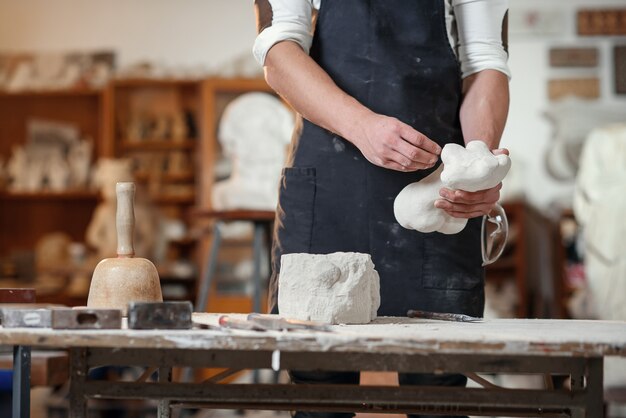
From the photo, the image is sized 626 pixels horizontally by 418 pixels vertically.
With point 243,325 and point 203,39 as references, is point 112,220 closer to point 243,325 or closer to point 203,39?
point 203,39

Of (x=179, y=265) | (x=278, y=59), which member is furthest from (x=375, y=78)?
(x=179, y=265)

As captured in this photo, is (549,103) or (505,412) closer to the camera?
(505,412)

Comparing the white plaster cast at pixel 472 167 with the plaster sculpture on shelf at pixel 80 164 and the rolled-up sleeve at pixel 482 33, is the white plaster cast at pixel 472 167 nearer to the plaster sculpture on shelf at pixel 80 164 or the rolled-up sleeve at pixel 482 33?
the rolled-up sleeve at pixel 482 33

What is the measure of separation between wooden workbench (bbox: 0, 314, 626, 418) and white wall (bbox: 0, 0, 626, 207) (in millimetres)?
6339

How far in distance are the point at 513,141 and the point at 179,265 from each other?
8.91 feet

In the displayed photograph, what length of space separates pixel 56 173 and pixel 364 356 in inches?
277

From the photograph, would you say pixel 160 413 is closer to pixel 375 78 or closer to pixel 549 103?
pixel 375 78

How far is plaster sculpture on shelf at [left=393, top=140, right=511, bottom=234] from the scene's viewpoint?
166cm

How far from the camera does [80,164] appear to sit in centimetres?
807

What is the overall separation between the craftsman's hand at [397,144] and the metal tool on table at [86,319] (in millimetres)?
597

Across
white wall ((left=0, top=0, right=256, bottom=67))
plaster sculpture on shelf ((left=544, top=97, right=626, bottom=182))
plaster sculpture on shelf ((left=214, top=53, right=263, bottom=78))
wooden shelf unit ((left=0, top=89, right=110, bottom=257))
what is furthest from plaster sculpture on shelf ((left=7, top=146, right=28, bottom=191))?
plaster sculpture on shelf ((left=544, top=97, right=626, bottom=182))

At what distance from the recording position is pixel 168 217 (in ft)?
26.6

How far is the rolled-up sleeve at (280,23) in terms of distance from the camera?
195cm

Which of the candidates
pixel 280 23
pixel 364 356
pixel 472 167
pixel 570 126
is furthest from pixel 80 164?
pixel 364 356
